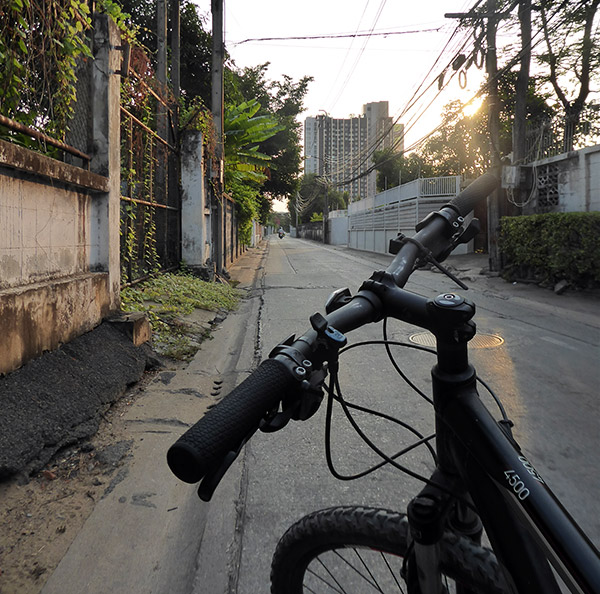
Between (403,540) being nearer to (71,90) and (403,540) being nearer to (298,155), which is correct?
(71,90)

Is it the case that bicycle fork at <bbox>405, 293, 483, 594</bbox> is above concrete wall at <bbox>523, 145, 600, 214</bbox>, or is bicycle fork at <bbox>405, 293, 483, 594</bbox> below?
below

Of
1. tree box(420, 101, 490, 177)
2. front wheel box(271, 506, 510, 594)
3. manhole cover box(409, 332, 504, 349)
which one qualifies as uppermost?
tree box(420, 101, 490, 177)

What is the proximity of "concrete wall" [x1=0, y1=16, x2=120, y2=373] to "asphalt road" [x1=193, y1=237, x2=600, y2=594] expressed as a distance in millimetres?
1618

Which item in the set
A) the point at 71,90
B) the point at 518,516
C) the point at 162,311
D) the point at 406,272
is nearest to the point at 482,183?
the point at 406,272

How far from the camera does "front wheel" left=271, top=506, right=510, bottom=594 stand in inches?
42.3

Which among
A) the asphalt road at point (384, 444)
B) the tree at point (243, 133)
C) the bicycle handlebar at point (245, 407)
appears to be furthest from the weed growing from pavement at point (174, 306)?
the tree at point (243, 133)

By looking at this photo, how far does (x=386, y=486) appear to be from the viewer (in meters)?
2.60

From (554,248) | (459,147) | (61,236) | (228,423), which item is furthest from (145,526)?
(459,147)

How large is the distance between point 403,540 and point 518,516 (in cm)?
34

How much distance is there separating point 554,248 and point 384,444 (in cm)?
858

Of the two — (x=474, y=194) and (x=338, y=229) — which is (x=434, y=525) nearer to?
(x=474, y=194)

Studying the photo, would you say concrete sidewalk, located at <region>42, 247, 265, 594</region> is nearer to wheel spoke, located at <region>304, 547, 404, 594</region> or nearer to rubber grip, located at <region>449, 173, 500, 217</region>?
wheel spoke, located at <region>304, 547, 404, 594</region>

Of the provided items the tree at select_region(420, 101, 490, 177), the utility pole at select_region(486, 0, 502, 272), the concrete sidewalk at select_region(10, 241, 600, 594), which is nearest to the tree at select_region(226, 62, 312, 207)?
the tree at select_region(420, 101, 490, 177)

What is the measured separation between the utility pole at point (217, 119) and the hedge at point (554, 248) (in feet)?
23.5
